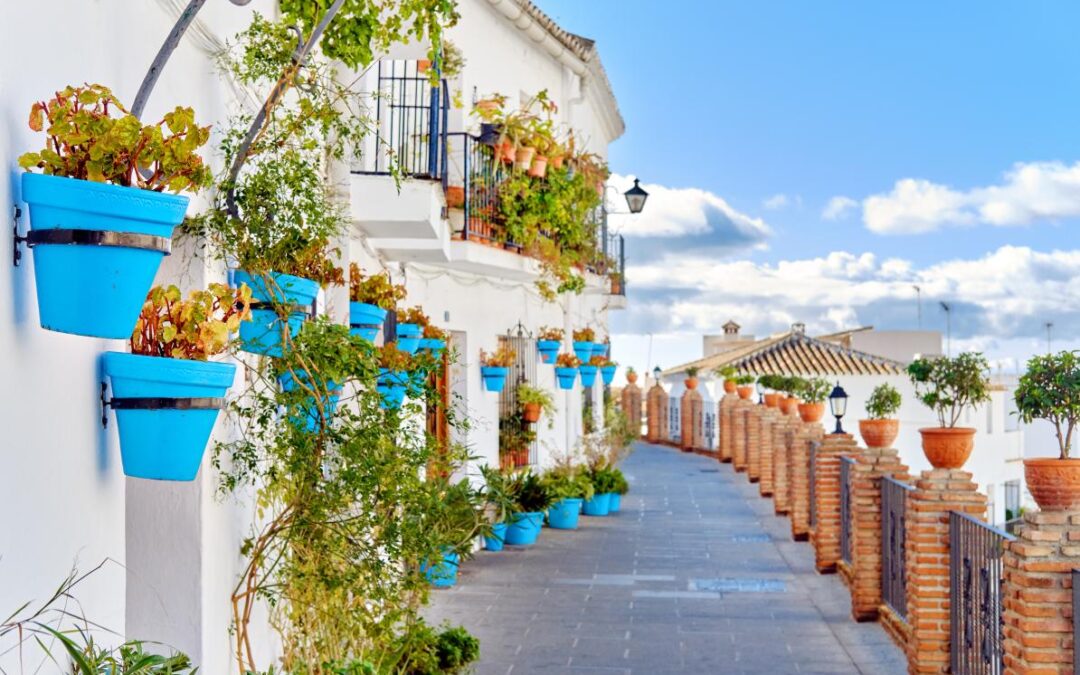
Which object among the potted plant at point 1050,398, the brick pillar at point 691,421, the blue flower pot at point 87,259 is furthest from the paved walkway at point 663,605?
the brick pillar at point 691,421

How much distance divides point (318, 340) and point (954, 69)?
21257mm

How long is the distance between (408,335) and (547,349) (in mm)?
6715

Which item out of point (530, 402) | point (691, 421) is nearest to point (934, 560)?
point (530, 402)

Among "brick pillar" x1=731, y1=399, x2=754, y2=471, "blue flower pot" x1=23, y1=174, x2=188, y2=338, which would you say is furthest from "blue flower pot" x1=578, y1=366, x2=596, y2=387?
"blue flower pot" x1=23, y1=174, x2=188, y2=338

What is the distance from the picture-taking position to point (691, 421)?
3203cm

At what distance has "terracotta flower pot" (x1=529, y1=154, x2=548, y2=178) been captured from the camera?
12.8 meters

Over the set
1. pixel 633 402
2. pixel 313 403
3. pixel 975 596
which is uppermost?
pixel 313 403

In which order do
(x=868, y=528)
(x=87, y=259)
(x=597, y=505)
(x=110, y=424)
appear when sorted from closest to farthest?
(x=87, y=259) → (x=110, y=424) → (x=868, y=528) → (x=597, y=505)

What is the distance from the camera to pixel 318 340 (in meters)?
4.75

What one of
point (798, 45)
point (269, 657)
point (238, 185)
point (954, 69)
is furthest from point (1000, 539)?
point (954, 69)

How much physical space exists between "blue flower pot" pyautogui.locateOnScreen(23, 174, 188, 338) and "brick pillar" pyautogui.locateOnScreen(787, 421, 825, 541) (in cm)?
1239

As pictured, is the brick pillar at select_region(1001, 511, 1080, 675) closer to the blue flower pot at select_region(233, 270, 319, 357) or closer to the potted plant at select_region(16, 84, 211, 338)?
the blue flower pot at select_region(233, 270, 319, 357)

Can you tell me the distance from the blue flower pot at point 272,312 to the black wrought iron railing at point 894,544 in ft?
17.7

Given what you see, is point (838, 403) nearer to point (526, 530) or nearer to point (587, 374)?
point (587, 374)
